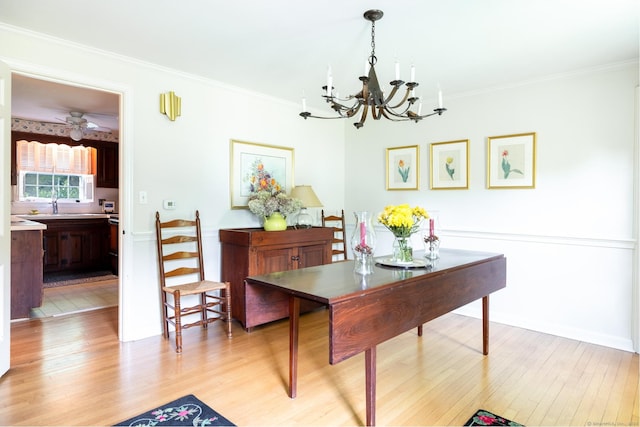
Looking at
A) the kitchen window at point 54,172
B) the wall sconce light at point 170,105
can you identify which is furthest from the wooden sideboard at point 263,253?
the kitchen window at point 54,172

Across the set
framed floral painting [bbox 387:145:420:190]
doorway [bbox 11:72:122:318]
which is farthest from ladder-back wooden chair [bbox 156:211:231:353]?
framed floral painting [bbox 387:145:420:190]

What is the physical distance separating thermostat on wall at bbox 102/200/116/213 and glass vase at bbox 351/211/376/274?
5.33 m

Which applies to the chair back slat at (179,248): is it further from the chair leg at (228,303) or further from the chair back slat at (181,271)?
the chair leg at (228,303)

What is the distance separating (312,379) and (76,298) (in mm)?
3229

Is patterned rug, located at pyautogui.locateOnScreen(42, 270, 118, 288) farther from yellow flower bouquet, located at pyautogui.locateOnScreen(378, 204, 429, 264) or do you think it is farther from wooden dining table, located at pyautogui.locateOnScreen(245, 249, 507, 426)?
yellow flower bouquet, located at pyautogui.locateOnScreen(378, 204, 429, 264)

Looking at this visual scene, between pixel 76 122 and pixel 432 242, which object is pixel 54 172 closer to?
pixel 76 122

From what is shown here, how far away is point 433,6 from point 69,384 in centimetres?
303

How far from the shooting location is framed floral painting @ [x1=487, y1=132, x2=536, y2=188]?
3.29 m

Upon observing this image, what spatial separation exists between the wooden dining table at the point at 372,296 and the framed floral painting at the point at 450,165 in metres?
1.38

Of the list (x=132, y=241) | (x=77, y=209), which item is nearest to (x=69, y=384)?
(x=132, y=241)

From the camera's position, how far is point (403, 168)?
4137 mm

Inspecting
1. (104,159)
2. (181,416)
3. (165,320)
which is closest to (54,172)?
(104,159)

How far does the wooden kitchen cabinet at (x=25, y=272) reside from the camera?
3494mm

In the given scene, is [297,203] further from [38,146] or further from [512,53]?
[38,146]
